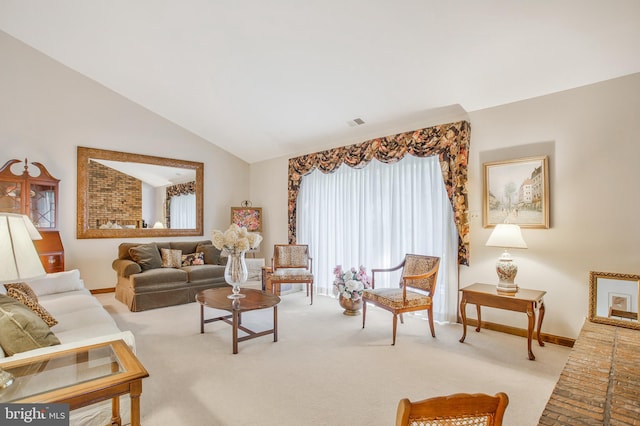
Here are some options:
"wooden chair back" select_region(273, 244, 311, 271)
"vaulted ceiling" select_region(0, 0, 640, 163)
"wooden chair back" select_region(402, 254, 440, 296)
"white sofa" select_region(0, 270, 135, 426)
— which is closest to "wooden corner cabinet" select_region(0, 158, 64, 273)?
"white sofa" select_region(0, 270, 135, 426)

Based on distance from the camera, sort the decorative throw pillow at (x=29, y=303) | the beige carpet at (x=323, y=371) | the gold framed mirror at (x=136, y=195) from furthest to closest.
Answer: the gold framed mirror at (x=136, y=195) → the decorative throw pillow at (x=29, y=303) → the beige carpet at (x=323, y=371)

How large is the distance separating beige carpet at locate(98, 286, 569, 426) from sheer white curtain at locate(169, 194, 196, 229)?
271 cm

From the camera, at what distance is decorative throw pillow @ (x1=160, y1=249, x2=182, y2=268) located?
17.5 ft

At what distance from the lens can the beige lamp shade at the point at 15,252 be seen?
127 cm

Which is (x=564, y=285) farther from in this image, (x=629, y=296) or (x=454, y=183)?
(x=454, y=183)

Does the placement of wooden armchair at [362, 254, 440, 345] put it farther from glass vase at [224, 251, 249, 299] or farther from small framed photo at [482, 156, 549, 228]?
glass vase at [224, 251, 249, 299]

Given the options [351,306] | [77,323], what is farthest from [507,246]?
[77,323]

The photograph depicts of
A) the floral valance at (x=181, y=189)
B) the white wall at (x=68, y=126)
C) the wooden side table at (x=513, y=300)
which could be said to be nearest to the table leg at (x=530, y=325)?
the wooden side table at (x=513, y=300)

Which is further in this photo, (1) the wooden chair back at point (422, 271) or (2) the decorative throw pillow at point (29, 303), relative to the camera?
(1) the wooden chair back at point (422, 271)

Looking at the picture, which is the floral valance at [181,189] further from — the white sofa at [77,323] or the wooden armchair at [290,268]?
the white sofa at [77,323]

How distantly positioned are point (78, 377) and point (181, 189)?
5507 millimetres

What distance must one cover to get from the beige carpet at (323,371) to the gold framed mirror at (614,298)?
24.3 inches

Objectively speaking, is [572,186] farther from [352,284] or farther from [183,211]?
[183,211]

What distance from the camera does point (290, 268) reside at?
5.42 meters
